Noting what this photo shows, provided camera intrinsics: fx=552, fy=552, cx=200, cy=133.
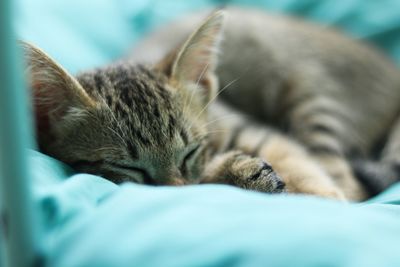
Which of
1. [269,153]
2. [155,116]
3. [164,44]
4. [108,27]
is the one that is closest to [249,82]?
[164,44]

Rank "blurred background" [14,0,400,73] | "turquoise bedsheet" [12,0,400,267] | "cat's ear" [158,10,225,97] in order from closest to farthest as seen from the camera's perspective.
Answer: "turquoise bedsheet" [12,0,400,267] → "cat's ear" [158,10,225,97] → "blurred background" [14,0,400,73]

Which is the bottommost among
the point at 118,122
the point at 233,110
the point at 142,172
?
the point at 233,110

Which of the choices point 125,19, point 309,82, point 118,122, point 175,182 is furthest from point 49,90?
point 125,19

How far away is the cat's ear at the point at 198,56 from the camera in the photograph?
4.28ft

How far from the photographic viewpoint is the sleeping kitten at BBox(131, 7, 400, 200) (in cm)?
178

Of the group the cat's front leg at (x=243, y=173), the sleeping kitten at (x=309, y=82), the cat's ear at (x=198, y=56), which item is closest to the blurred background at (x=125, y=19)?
the sleeping kitten at (x=309, y=82)

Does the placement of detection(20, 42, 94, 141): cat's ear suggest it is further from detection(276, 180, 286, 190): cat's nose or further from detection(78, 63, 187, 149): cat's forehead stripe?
detection(276, 180, 286, 190): cat's nose

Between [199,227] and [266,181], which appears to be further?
[266,181]

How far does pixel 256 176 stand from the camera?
1.19 metres

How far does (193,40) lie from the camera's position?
51.4 inches

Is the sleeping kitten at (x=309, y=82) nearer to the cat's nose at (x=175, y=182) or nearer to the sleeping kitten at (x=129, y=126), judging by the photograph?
the sleeping kitten at (x=129, y=126)

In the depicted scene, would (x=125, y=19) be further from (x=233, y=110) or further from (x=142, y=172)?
(x=142, y=172)

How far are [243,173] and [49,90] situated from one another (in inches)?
18.0

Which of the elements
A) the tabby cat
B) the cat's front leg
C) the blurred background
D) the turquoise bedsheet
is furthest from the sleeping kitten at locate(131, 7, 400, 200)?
the turquoise bedsheet
